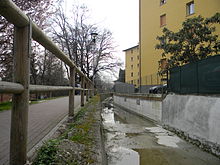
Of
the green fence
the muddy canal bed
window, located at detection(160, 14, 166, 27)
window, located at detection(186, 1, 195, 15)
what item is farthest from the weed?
window, located at detection(160, 14, 166, 27)

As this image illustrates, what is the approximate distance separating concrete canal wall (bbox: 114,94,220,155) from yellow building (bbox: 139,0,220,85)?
221 inches

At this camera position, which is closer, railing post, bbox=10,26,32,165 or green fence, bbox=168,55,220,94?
railing post, bbox=10,26,32,165

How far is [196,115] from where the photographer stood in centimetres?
546

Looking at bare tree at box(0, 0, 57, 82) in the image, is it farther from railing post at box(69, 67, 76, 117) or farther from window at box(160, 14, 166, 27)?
window at box(160, 14, 166, 27)

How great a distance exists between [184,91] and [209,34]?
423cm

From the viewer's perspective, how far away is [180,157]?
4.39m

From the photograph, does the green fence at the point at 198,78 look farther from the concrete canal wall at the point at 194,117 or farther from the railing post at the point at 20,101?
the railing post at the point at 20,101

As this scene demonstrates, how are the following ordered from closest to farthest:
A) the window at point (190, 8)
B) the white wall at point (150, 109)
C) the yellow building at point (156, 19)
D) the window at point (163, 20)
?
the white wall at point (150, 109) → the yellow building at point (156, 19) → the window at point (190, 8) → the window at point (163, 20)

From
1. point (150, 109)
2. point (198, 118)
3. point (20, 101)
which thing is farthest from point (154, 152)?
point (150, 109)

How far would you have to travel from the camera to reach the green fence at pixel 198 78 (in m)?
4.96

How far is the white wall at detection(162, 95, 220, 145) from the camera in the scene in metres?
4.56

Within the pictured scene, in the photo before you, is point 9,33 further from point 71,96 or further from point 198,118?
point 198,118

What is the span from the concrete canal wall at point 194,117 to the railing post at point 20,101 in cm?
461

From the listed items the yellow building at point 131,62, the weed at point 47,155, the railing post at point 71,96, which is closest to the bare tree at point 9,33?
the railing post at point 71,96
